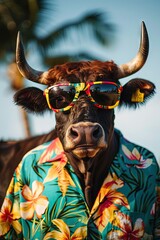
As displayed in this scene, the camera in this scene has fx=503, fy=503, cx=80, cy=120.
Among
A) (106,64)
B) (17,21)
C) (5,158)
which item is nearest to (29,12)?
(17,21)

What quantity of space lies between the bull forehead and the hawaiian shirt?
0.78 metres

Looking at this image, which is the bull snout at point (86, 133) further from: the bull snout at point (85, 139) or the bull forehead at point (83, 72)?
the bull forehead at point (83, 72)

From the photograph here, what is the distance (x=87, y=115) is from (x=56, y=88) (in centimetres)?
51

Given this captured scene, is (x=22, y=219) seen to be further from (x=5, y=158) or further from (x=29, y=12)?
(x=29, y=12)

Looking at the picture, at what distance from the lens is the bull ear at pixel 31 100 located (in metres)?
5.46

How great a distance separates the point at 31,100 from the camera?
5.54m

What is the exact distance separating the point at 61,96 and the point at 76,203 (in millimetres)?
1074

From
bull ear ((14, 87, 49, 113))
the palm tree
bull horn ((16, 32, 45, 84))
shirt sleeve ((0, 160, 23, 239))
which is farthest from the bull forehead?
the palm tree

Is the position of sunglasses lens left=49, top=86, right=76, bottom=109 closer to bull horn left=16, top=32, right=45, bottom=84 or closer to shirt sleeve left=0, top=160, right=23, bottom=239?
bull horn left=16, top=32, right=45, bottom=84

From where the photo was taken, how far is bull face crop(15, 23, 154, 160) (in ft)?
15.2

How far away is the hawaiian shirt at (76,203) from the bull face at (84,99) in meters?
0.35

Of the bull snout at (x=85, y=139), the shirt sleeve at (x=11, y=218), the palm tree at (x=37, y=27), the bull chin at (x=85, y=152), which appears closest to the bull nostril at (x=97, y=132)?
the bull snout at (x=85, y=139)

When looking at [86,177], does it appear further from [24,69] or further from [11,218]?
[24,69]

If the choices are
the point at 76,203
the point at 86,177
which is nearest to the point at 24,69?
the point at 86,177
